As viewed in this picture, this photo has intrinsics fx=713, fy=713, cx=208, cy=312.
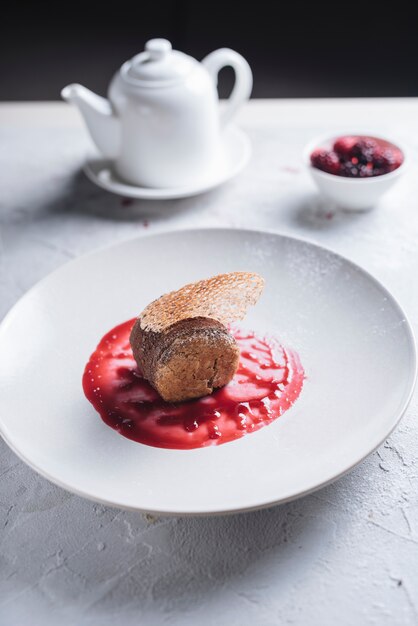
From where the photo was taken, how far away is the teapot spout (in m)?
1.57

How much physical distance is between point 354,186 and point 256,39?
63.9 inches

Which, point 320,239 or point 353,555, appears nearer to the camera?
point 353,555

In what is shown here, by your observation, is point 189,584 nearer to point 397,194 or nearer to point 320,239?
point 320,239

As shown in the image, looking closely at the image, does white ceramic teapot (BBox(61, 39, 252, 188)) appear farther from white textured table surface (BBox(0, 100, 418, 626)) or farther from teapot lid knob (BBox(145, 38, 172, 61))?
white textured table surface (BBox(0, 100, 418, 626))

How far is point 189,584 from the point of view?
2.67ft

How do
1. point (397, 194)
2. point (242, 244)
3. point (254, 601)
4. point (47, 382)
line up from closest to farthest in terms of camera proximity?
point (254, 601) < point (47, 382) < point (242, 244) < point (397, 194)

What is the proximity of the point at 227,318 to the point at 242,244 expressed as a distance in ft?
1.03

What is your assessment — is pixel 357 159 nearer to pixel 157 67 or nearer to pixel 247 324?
pixel 157 67

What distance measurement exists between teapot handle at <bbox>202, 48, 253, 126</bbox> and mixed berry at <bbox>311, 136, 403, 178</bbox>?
0.25m

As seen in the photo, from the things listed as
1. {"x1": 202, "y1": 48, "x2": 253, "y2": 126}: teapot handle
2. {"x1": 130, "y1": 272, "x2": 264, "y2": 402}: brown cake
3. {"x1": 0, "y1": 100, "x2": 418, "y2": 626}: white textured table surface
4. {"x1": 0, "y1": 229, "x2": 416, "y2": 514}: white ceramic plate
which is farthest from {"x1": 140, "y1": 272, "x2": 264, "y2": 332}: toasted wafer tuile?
{"x1": 202, "y1": 48, "x2": 253, "y2": 126}: teapot handle

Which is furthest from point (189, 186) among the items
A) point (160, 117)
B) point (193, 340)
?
point (193, 340)

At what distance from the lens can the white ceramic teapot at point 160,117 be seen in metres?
1.52

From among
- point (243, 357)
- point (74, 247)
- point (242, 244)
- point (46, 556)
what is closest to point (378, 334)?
point (243, 357)

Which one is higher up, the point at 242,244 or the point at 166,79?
the point at 166,79
